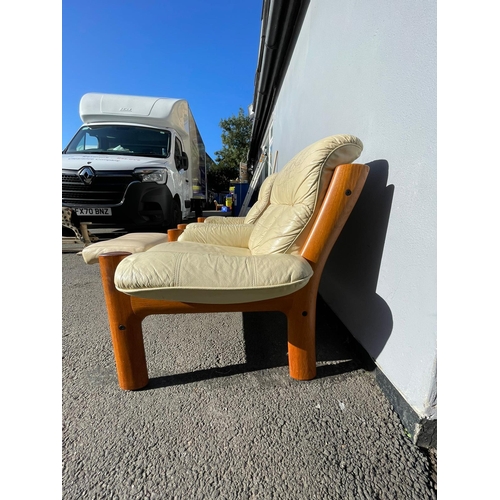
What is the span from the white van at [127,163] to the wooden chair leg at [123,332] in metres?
2.99

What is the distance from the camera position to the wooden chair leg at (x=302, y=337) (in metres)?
1.09

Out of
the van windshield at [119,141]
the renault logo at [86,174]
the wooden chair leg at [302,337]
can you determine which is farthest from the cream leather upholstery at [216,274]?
the van windshield at [119,141]

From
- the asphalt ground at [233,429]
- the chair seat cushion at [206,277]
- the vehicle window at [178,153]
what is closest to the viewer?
the asphalt ground at [233,429]

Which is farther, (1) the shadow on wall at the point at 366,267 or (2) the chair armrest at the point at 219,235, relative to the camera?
(2) the chair armrest at the point at 219,235

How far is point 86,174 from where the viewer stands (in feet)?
11.6

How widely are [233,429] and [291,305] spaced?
534 mm

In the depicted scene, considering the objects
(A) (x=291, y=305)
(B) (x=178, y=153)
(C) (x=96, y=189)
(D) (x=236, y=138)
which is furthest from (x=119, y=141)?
(D) (x=236, y=138)

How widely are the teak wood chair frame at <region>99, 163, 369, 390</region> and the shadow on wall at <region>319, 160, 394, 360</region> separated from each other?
0.73 ft

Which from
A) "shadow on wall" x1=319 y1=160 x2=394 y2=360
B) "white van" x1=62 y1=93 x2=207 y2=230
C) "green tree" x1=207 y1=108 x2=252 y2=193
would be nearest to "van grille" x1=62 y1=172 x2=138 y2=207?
"white van" x1=62 y1=93 x2=207 y2=230

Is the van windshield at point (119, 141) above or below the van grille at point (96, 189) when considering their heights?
above

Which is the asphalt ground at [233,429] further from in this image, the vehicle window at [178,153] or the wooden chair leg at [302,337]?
the vehicle window at [178,153]

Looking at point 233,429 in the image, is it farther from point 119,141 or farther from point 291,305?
point 119,141

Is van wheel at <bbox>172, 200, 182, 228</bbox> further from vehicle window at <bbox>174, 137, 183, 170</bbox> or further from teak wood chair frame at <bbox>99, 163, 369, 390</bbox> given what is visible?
teak wood chair frame at <bbox>99, 163, 369, 390</bbox>

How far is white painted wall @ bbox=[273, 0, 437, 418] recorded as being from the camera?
32.2 inches
